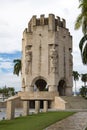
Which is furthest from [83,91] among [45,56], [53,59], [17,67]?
[53,59]

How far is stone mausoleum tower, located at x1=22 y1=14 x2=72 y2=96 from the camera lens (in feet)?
160

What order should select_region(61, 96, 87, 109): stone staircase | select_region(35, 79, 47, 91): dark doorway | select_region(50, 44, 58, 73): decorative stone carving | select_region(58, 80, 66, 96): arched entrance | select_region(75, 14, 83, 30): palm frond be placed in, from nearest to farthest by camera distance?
select_region(75, 14, 83, 30): palm frond, select_region(61, 96, 87, 109): stone staircase, select_region(50, 44, 58, 73): decorative stone carving, select_region(58, 80, 66, 96): arched entrance, select_region(35, 79, 47, 91): dark doorway

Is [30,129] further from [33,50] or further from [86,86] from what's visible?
[86,86]


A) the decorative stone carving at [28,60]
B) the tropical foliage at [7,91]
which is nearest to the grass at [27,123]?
the decorative stone carving at [28,60]

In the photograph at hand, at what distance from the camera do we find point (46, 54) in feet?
161

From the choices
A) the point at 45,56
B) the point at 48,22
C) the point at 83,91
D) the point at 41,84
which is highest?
the point at 48,22

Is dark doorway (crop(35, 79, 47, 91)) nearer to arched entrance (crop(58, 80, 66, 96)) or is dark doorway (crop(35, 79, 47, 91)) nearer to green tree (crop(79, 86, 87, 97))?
arched entrance (crop(58, 80, 66, 96))

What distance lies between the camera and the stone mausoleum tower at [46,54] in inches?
1924

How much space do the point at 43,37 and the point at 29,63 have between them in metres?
4.76

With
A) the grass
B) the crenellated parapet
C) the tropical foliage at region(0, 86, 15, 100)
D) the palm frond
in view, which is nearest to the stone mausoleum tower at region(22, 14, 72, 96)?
the crenellated parapet

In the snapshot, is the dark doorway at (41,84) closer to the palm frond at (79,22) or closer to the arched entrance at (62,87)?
the arched entrance at (62,87)

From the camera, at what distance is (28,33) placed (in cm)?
5072

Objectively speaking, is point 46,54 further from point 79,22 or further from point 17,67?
point 79,22

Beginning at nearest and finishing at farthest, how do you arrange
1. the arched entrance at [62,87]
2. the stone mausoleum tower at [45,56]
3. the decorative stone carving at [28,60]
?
the stone mausoleum tower at [45,56], the decorative stone carving at [28,60], the arched entrance at [62,87]
